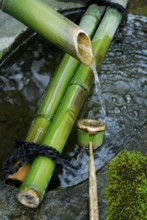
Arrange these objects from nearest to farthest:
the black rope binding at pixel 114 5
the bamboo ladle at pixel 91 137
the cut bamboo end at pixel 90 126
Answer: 1. the bamboo ladle at pixel 91 137
2. the cut bamboo end at pixel 90 126
3. the black rope binding at pixel 114 5

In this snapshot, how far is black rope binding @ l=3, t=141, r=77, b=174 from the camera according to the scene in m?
3.65

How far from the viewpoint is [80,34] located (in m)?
2.99

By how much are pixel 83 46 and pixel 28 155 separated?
1181 millimetres

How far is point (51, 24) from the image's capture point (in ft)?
9.74

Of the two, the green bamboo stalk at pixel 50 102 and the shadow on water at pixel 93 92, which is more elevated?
the green bamboo stalk at pixel 50 102

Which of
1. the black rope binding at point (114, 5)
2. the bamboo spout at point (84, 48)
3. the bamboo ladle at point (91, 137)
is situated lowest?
the bamboo ladle at point (91, 137)

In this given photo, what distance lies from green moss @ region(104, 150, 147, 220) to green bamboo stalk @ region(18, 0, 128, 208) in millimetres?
555

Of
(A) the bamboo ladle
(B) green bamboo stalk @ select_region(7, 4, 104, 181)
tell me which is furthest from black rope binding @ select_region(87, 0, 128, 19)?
(A) the bamboo ladle

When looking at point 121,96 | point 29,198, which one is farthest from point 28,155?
point 121,96

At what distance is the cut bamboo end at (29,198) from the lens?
3.34 metres

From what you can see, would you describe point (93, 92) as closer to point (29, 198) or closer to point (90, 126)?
point (90, 126)

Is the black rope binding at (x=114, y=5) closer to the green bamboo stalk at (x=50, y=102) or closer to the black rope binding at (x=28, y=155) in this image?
the green bamboo stalk at (x=50, y=102)

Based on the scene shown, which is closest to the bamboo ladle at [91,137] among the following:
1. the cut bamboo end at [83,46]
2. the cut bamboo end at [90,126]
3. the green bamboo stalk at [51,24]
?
the cut bamboo end at [90,126]

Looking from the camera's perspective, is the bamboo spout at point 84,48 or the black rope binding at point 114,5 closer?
the bamboo spout at point 84,48
